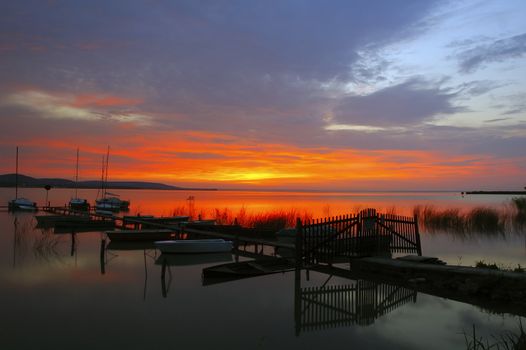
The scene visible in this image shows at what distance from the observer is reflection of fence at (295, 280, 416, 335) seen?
1004 centimetres

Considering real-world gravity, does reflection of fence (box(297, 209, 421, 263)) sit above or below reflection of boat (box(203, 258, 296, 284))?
above

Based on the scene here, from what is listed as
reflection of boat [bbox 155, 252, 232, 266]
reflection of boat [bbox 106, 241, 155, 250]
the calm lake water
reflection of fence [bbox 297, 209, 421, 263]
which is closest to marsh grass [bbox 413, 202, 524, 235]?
reflection of fence [bbox 297, 209, 421, 263]

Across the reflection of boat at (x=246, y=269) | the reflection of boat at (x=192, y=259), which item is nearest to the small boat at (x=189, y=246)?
the reflection of boat at (x=192, y=259)

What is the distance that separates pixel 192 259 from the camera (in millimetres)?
18969

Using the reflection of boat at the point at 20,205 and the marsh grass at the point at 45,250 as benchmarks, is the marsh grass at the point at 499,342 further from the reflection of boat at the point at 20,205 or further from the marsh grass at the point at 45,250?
the reflection of boat at the point at 20,205

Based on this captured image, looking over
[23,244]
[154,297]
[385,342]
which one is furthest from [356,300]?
[23,244]

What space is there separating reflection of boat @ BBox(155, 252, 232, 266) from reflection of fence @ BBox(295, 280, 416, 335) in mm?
6628

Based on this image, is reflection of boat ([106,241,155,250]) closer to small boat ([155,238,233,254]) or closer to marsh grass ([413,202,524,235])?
small boat ([155,238,233,254])

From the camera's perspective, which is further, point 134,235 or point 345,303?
point 134,235

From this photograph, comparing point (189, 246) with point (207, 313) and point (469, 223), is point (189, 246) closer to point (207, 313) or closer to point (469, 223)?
point (207, 313)

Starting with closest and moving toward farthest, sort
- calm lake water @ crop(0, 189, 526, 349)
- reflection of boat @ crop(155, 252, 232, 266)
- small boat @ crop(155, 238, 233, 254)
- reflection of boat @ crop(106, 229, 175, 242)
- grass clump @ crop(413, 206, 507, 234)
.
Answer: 1. calm lake water @ crop(0, 189, 526, 349)
2. reflection of boat @ crop(155, 252, 232, 266)
3. small boat @ crop(155, 238, 233, 254)
4. reflection of boat @ crop(106, 229, 175, 242)
5. grass clump @ crop(413, 206, 507, 234)

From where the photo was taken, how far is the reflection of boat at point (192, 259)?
18094 mm

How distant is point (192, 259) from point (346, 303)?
918cm

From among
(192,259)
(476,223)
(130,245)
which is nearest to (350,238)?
(192,259)
